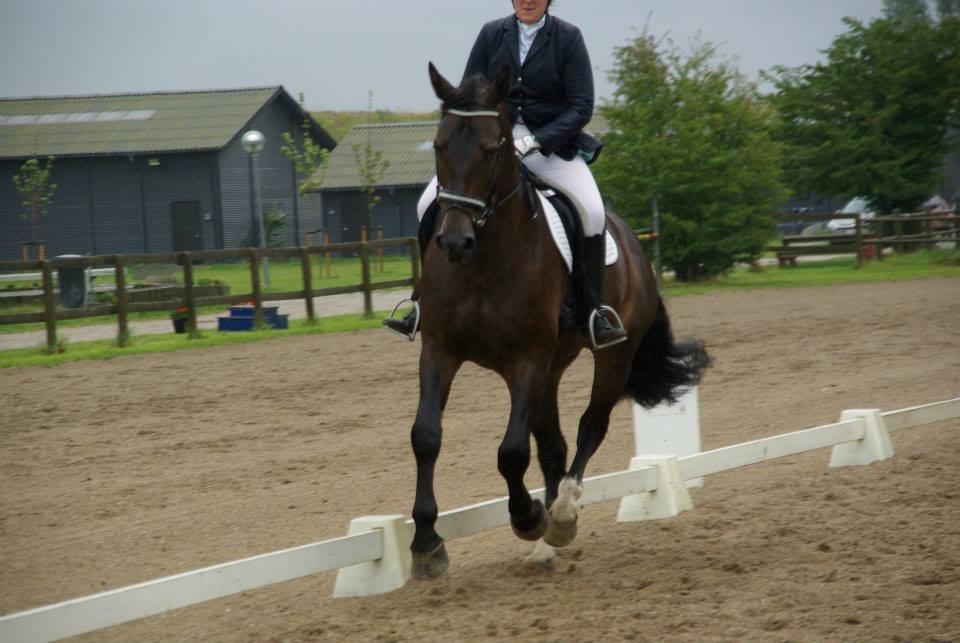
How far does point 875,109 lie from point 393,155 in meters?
22.1

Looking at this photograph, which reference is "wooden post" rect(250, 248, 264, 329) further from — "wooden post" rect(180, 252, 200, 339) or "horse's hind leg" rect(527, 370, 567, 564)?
"horse's hind leg" rect(527, 370, 567, 564)

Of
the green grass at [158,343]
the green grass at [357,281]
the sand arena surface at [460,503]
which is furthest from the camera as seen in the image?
the green grass at [357,281]

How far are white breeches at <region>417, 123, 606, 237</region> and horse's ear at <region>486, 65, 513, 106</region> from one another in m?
0.90

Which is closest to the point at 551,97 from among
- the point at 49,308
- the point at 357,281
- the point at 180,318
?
the point at 49,308

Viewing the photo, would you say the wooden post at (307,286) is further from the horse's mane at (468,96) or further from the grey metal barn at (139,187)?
the grey metal barn at (139,187)

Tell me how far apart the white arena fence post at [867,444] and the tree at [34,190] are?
35922mm

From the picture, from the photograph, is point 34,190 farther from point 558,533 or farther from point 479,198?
point 479,198

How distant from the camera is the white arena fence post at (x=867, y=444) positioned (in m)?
8.28

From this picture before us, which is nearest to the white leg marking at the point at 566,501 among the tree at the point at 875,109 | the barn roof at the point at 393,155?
the tree at the point at 875,109

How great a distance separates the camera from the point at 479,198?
5.32m

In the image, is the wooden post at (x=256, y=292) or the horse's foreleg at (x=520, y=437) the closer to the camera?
the horse's foreleg at (x=520, y=437)

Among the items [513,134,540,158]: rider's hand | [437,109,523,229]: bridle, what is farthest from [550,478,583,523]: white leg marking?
[513,134,540,158]: rider's hand

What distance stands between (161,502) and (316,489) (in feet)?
3.28

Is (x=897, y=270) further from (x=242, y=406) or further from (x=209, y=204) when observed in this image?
(x=209, y=204)
